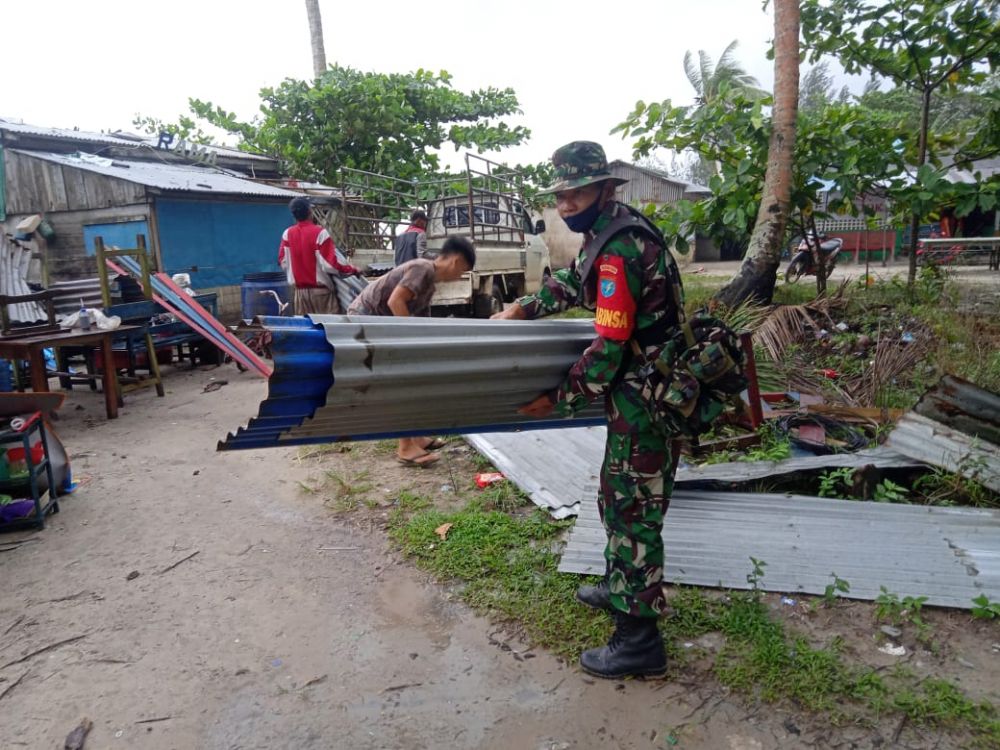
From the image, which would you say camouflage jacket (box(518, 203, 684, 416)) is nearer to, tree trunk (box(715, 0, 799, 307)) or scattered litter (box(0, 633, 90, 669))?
scattered litter (box(0, 633, 90, 669))

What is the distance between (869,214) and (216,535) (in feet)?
25.0

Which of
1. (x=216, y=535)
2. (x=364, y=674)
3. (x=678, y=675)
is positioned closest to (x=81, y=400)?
(x=216, y=535)

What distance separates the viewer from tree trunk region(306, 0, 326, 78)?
685 inches

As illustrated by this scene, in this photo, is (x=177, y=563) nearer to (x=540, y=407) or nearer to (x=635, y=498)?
(x=540, y=407)

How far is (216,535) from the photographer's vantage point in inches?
147

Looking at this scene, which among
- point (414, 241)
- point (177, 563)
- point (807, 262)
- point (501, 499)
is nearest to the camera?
point (177, 563)

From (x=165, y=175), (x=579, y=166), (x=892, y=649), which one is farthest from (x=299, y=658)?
(x=165, y=175)

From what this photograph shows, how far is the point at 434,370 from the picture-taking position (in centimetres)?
232

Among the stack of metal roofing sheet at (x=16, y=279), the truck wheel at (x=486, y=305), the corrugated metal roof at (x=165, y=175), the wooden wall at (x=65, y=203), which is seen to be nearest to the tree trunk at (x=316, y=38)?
the corrugated metal roof at (x=165, y=175)

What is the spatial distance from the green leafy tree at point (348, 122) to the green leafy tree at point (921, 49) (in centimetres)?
1017

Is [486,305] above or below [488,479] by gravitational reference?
above

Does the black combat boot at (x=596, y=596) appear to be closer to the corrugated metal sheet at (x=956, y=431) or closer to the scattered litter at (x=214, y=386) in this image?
the corrugated metal sheet at (x=956, y=431)

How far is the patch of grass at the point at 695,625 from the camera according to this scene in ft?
7.16

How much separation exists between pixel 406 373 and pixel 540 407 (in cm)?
56
